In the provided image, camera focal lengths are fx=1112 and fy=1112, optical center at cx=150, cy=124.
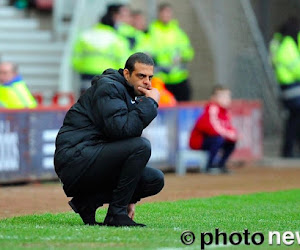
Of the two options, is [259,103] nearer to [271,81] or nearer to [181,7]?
[271,81]

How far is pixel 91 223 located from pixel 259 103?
1051cm

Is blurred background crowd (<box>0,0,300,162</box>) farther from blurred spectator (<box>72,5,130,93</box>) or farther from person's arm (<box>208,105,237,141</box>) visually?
person's arm (<box>208,105,237,141</box>)

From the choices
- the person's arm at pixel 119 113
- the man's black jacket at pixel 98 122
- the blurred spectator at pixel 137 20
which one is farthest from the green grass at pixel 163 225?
the blurred spectator at pixel 137 20

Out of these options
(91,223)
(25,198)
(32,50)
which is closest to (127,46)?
(32,50)

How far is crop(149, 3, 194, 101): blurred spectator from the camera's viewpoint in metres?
18.8

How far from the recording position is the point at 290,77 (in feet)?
65.4

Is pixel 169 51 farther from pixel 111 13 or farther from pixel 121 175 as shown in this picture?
pixel 121 175

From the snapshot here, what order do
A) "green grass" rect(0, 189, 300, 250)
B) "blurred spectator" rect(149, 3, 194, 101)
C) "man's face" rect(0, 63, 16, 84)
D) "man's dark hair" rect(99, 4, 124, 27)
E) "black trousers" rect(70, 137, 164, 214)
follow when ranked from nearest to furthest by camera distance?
"green grass" rect(0, 189, 300, 250) < "black trousers" rect(70, 137, 164, 214) < "man's face" rect(0, 63, 16, 84) < "man's dark hair" rect(99, 4, 124, 27) < "blurred spectator" rect(149, 3, 194, 101)

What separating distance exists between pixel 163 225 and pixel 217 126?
7.97 m

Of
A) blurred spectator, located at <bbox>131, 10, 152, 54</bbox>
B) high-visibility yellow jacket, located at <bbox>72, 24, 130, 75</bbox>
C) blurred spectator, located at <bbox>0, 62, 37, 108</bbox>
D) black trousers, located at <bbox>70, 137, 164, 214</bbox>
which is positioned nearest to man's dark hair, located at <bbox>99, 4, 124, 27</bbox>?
high-visibility yellow jacket, located at <bbox>72, 24, 130, 75</bbox>

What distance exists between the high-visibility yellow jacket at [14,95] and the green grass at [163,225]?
4.17 metres

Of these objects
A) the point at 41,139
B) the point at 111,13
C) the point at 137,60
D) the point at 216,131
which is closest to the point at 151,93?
the point at 137,60

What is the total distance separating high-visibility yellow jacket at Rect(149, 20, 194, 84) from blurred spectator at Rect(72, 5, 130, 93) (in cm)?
84

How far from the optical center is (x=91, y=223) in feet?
30.5
